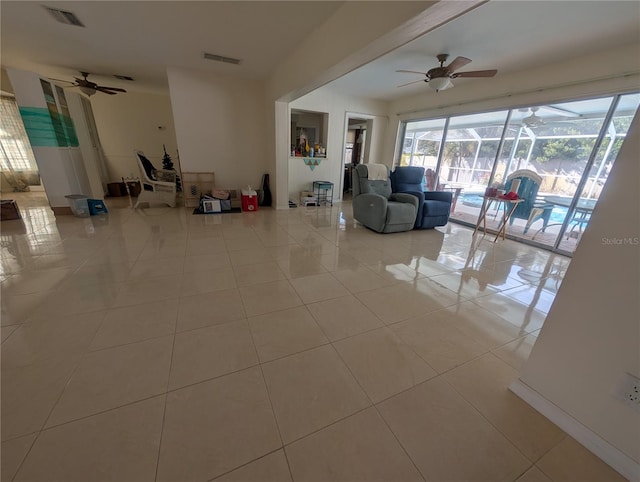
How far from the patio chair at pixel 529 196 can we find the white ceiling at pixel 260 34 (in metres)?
1.48

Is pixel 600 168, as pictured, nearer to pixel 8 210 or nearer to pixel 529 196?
pixel 529 196

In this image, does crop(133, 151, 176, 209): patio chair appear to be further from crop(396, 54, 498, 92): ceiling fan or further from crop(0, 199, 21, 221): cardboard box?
crop(396, 54, 498, 92): ceiling fan

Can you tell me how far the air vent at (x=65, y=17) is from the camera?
259cm

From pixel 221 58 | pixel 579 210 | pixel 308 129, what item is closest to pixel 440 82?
pixel 579 210

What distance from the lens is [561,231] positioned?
11.1 feet

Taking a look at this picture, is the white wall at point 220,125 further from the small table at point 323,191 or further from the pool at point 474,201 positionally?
the pool at point 474,201

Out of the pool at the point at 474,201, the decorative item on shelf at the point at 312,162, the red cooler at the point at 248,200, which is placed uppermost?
the decorative item on shelf at the point at 312,162

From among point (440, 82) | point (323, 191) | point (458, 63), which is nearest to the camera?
point (458, 63)

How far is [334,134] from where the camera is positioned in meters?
5.48

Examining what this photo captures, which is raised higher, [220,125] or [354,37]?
[354,37]

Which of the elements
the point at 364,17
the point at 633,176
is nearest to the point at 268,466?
the point at 633,176

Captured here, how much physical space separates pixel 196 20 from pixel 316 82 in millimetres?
1430
